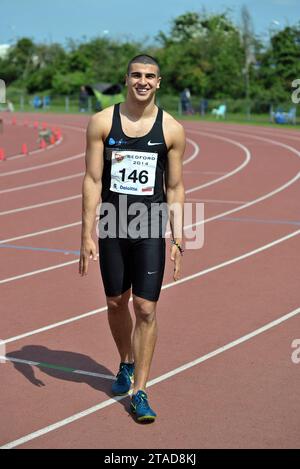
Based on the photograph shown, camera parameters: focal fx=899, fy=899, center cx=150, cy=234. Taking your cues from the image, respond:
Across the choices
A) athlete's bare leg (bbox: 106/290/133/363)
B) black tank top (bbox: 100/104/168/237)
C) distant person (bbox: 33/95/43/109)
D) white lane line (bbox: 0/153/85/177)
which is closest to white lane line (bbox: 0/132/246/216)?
white lane line (bbox: 0/153/85/177)

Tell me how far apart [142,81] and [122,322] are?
5.18 feet

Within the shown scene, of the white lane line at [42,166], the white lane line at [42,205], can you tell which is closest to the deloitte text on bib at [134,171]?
the white lane line at [42,205]

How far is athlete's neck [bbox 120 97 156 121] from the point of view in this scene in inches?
219

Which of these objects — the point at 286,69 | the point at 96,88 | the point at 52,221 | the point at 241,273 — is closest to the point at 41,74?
the point at 96,88

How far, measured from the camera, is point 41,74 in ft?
232

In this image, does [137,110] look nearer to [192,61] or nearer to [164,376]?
[164,376]

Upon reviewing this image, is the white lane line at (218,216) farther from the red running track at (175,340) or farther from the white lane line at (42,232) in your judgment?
the white lane line at (42,232)

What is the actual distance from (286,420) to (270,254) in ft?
18.8

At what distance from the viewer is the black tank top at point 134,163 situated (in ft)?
18.2

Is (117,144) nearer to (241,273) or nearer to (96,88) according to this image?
(241,273)

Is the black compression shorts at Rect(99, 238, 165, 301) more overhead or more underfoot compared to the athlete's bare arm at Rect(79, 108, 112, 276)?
more underfoot

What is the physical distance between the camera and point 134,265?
5.64m

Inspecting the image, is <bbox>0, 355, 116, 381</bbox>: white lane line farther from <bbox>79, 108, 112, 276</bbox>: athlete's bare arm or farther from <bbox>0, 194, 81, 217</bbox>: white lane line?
<bbox>0, 194, 81, 217</bbox>: white lane line

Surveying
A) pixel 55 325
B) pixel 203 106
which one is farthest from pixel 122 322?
pixel 203 106
